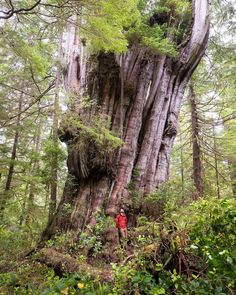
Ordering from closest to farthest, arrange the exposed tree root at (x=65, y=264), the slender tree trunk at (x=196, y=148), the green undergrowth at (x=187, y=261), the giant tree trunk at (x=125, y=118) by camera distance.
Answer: the green undergrowth at (x=187, y=261)
the exposed tree root at (x=65, y=264)
the giant tree trunk at (x=125, y=118)
the slender tree trunk at (x=196, y=148)

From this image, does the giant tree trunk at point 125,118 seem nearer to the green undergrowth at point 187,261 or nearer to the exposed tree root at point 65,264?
the exposed tree root at point 65,264

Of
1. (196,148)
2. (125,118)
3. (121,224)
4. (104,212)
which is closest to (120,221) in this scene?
(121,224)

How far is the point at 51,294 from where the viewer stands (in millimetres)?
3293

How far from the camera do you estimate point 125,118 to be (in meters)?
8.45

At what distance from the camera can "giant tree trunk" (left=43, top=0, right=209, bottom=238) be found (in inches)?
288

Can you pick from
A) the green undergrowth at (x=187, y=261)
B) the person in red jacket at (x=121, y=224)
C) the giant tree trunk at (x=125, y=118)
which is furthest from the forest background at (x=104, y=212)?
the giant tree trunk at (x=125, y=118)

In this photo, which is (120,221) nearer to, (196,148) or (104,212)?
(104,212)

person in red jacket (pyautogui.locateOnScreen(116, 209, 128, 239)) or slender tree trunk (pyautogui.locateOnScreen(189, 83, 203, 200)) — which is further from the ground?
slender tree trunk (pyautogui.locateOnScreen(189, 83, 203, 200))

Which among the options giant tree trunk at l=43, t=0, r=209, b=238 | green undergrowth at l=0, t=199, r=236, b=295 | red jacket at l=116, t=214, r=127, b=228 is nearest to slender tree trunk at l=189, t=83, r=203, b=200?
giant tree trunk at l=43, t=0, r=209, b=238

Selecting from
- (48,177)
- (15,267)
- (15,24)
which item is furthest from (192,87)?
(15,267)

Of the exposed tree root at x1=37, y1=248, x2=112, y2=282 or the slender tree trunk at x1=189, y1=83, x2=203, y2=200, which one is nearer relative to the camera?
the exposed tree root at x1=37, y1=248, x2=112, y2=282

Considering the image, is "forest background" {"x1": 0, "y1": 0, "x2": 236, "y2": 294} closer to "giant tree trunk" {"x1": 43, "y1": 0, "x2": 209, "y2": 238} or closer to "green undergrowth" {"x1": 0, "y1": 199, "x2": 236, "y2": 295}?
"green undergrowth" {"x1": 0, "y1": 199, "x2": 236, "y2": 295}

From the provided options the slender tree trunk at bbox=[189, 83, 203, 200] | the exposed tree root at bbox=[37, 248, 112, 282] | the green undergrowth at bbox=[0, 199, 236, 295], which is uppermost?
the slender tree trunk at bbox=[189, 83, 203, 200]

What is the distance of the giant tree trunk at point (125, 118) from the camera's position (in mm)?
7320
